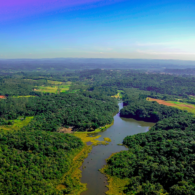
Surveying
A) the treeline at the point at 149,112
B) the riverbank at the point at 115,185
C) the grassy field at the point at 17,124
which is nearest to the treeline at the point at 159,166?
the riverbank at the point at 115,185

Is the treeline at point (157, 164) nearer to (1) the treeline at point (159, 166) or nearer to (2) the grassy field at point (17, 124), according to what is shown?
(1) the treeline at point (159, 166)

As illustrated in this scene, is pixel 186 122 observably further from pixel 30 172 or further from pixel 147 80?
pixel 147 80

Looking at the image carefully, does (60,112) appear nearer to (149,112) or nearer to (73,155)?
(73,155)

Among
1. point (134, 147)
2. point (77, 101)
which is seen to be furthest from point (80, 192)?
point (77, 101)

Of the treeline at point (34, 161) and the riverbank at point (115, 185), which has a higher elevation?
the treeline at point (34, 161)

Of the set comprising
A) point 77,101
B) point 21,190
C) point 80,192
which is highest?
point 77,101

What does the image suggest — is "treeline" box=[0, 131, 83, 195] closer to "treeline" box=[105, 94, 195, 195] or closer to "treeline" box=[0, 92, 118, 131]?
"treeline" box=[105, 94, 195, 195]

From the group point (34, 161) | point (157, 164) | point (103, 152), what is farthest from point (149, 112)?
point (34, 161)

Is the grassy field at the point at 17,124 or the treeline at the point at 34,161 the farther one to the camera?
the grassy field at the point at 17,124

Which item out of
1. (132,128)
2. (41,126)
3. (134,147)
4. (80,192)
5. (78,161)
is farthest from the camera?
(132,128)
